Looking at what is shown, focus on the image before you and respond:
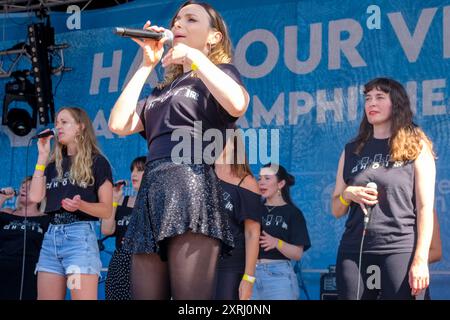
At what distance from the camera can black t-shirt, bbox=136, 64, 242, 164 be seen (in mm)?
2150

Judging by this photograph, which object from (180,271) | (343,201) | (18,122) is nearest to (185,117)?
(180,271)

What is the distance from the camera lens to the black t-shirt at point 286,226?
520cm

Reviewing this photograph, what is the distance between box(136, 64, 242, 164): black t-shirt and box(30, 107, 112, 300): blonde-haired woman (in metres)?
1.84

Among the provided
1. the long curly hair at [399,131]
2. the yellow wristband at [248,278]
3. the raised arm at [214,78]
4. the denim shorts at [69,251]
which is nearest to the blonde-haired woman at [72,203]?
the denim shorts at [69,251]

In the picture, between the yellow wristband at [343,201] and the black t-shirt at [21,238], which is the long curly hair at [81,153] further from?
the yellow wristband at [343,201]

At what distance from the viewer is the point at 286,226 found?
5.27 m

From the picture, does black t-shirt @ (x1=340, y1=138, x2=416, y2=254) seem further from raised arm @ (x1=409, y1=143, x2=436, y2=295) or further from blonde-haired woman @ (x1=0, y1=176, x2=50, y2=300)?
blonde-haired woman @ (x1=0, y1=176, x2=50, y2=300)

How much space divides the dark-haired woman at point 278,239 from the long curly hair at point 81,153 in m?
1.41

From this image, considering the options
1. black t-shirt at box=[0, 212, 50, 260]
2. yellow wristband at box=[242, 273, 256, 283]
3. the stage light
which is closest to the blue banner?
black t-shirt at box=[0, 212, 50, 260]

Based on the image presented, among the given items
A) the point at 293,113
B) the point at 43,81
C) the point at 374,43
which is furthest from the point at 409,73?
the point at 43,81

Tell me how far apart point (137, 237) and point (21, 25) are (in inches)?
198

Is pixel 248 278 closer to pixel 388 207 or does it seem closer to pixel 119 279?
pixel 119 279

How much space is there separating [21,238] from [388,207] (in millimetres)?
3195

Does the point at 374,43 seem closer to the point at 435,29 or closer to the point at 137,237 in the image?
the point at 435,29
